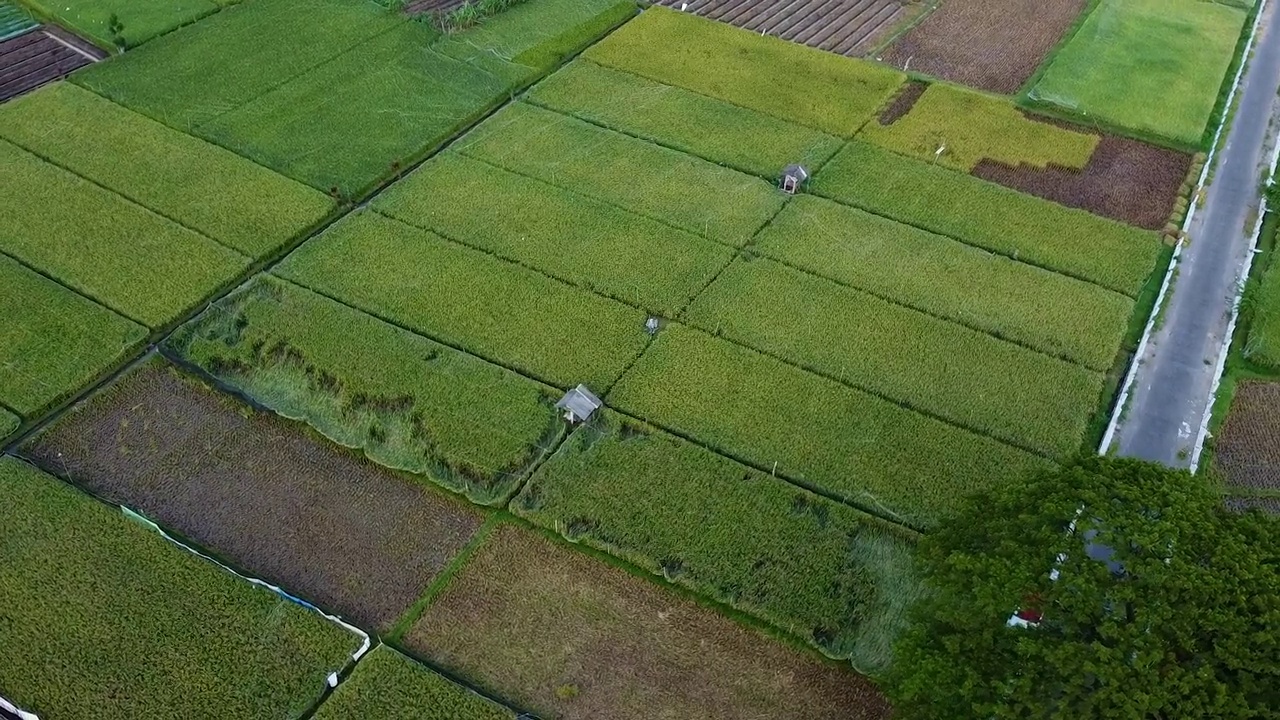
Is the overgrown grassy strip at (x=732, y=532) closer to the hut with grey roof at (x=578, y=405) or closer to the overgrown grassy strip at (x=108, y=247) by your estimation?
the hut with grey roof at (x=578, y=405)

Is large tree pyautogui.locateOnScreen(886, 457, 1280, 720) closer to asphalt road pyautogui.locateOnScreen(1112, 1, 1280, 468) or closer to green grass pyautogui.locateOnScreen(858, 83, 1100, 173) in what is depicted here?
asphalt road pyautogui.locateOnScreen(1112, 1, 1280, 468)

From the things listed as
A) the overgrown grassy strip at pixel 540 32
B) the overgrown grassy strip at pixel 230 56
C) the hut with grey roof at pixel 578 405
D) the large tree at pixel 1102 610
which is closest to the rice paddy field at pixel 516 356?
the overgrown grassy strip at pixel 230 56

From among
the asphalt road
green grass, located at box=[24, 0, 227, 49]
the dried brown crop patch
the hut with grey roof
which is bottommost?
the asphalt road

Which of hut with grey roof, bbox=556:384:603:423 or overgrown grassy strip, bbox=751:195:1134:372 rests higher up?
hut with grey roof, bbox=556:384:603:423

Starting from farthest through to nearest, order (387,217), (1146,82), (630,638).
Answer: (1146,82)
(387,217)
(630,638)

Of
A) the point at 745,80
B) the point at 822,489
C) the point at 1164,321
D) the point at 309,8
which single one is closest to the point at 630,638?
the point at 822,489

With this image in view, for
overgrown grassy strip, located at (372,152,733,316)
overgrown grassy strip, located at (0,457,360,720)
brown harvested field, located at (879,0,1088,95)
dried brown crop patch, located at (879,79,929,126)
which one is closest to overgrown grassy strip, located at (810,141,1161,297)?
dried brown crop patch, located at (879,79,929,126)

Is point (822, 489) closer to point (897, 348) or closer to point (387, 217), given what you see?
point (897, 348)

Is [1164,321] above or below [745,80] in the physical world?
below
